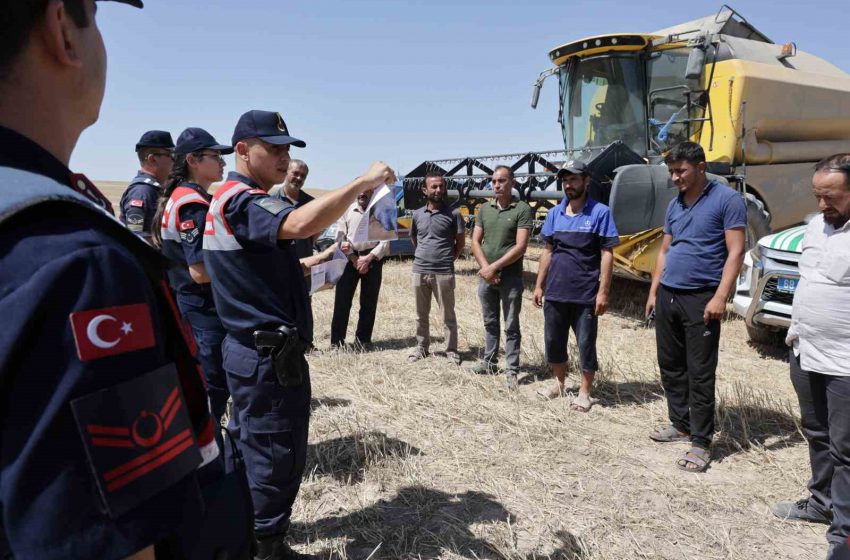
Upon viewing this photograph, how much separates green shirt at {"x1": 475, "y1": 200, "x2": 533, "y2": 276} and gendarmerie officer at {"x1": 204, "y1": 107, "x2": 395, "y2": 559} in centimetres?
316

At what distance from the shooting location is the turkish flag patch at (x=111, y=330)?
67cm

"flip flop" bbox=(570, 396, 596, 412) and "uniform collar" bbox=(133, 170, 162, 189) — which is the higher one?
"uniform collar" bbox=(133, 170, 162, 189)

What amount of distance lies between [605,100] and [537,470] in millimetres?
6462

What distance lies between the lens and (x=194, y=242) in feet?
9.73

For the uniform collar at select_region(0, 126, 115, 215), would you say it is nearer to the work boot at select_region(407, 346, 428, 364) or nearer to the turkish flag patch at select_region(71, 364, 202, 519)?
the turkish flag patch at select_region(71, 364, 202, 519)

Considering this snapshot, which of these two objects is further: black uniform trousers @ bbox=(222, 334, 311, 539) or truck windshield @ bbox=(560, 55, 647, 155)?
truck windshield @ bbox=(560, 55, 647, 155)

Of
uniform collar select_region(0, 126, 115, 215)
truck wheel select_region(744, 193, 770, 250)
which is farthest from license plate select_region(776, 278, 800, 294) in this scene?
uniform collar select_region(0, 126, 115, 215)

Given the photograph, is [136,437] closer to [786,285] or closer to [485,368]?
[485,368]

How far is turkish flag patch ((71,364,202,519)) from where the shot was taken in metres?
0.67

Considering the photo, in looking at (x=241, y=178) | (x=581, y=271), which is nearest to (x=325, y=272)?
(x=241, y=178)

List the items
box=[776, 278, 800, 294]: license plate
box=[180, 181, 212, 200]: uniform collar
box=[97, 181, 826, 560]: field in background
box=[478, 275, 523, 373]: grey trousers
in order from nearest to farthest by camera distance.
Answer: box=[97, 181, 826, 560]: field in background < box=[180, 181, 212, 200]: uniform collar < box=[776, 278, 800, 294]: license plate < box=[478, 275, 523, 373]: grey trousers

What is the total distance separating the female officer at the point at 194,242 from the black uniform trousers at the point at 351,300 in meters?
3.06

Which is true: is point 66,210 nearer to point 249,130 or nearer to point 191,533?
point 191,533

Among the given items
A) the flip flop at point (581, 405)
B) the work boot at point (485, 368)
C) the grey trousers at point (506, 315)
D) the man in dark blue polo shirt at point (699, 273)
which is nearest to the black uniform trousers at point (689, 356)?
the man in dark blue polo shirt at point (699, 273)
